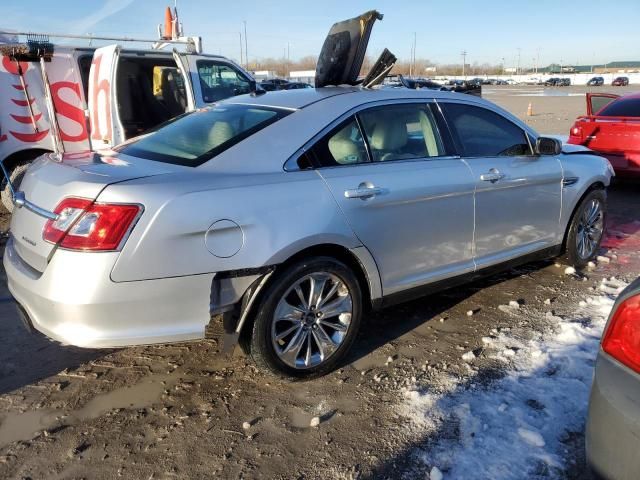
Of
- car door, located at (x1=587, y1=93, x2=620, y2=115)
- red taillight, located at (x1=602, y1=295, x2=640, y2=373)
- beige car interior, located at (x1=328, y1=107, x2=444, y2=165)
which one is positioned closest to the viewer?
red taillight, located at (x1=602, y1=295, x2=640, y2=373)

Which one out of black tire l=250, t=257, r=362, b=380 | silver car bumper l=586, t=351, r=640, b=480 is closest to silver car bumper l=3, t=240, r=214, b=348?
black tire l=250, t=257, r=362, b=380

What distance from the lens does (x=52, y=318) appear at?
2.62m

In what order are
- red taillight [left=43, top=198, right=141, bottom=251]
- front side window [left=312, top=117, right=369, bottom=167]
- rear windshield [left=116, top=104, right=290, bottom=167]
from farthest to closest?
1. front side window [left=312, top=117, right=369, bottom=167]
2. rear windshield [left=116, top=104, right=290, bottom=167]
3. red taillight [left=43, top=198, right=141, bottom=251]

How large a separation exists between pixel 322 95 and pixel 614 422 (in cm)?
252

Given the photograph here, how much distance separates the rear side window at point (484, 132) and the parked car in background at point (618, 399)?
2207mm

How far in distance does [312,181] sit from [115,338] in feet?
4.31

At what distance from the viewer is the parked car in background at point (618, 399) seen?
172 cm

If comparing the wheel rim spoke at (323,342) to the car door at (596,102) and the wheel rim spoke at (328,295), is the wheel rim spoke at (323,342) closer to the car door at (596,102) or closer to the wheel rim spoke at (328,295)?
the wheel rim spoke at (328,295)

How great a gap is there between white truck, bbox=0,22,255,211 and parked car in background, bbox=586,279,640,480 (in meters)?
5.27

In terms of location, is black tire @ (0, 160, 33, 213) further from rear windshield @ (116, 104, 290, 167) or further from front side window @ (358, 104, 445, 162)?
front side window @ (358, 104, 445, 162)

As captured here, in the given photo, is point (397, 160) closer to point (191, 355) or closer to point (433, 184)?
point (433, 184)

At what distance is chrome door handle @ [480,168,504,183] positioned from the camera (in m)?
3.90

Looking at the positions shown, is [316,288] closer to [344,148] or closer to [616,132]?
[344,148]

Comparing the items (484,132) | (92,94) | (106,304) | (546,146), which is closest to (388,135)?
(484,132)
